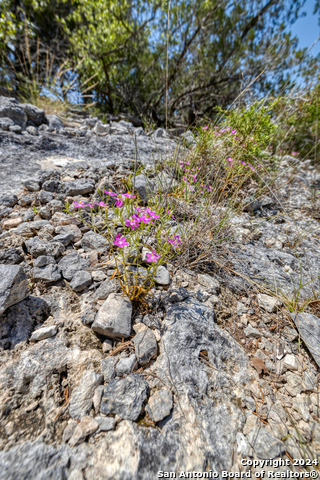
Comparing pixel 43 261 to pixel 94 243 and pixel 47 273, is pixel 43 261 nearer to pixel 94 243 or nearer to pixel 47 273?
pixel 47 273

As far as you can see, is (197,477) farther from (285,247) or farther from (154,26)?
(154,26)

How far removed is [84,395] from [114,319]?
359 millimetres

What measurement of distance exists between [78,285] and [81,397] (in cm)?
61

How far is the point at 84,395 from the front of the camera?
96cm

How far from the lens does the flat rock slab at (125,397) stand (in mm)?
935

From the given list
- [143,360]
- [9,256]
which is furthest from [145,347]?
[9,256]

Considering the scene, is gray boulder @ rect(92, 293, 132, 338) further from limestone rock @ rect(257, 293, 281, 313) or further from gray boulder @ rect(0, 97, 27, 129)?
gray boulder @ rect(0, 97, 27, 129)

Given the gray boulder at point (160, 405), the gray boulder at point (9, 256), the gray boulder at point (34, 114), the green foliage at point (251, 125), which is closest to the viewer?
the gray boulder at point (160, 405)

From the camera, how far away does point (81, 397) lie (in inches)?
37.8

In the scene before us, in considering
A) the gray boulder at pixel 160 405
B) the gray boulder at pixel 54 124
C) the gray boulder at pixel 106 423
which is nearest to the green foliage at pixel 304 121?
the gray boulder at pixel 54 124

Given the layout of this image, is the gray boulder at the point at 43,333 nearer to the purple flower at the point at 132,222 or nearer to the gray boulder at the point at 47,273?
the gray boulder at the point at 47,273

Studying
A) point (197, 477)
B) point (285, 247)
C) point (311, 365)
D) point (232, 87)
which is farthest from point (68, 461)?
point (232, 87)

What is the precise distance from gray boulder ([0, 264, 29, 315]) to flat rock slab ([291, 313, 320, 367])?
171 centimetres

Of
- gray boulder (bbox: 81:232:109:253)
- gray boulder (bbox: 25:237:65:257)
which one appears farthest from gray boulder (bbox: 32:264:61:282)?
gray boulder (bbox: 81:232:109:253)
